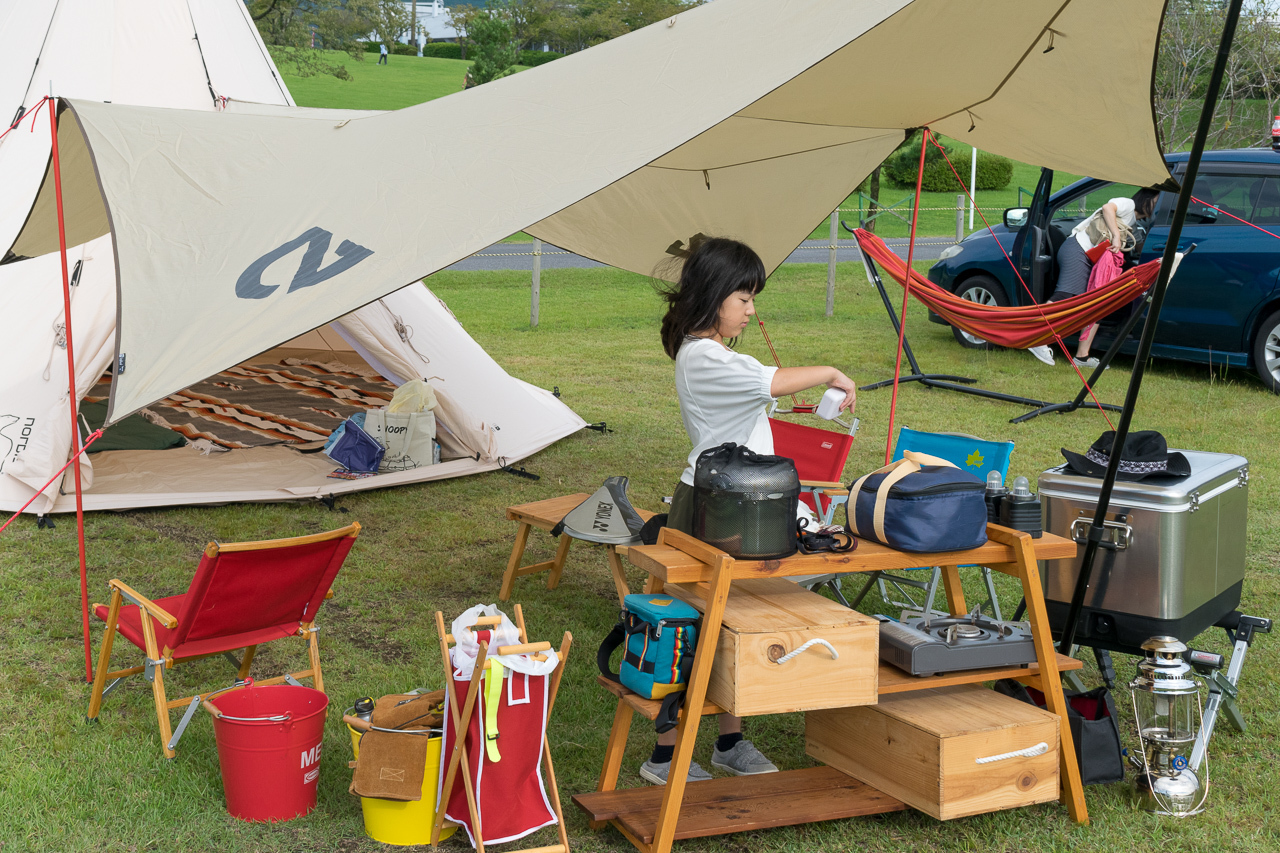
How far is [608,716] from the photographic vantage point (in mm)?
3352

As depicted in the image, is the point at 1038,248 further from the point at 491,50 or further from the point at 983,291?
the point at 491,50

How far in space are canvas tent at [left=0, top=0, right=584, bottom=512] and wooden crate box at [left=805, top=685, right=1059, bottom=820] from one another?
3.29m

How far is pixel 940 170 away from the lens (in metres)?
25.8

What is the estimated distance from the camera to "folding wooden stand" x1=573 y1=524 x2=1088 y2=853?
2.49m

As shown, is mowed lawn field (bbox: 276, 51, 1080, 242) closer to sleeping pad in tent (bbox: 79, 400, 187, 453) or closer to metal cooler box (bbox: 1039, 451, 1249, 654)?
sleeping pad in tent (bbox: 79, 400, 187, 453)

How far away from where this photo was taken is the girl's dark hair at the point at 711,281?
2.90 m

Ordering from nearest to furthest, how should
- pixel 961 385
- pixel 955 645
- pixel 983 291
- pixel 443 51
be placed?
pixel 955 645 → pixel 961 385 → pixel 983 291 → pixel 443 51

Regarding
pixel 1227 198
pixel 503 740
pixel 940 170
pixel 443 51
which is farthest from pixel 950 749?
pixel 443 51

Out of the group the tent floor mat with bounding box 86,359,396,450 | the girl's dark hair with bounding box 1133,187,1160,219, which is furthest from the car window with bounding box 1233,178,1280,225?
the tent floor mat with bounding box 86,359,396,450

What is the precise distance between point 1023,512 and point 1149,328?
551mm

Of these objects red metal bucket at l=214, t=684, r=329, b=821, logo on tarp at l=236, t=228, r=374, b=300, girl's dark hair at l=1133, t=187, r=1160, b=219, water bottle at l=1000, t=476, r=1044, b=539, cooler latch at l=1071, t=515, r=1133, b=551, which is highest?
girl's dark hair at l=1133, t=187, r=1160, b=219

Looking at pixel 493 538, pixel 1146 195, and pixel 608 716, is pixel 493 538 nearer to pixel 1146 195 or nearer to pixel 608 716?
pixel 608 716

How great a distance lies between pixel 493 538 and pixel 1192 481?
308 cm

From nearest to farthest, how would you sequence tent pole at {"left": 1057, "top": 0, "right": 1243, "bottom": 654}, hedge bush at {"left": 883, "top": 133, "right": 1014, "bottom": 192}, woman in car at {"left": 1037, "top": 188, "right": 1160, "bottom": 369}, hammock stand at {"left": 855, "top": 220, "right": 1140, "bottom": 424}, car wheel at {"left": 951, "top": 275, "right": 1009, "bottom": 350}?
tent pole at {"left": 1057, "top": 0, "right": 1243, "bottom": 654}
hammock stand at {"left": 855, "top": 220, "right": 1140, "bottom": 424}
woman in car at {"left": 1037, "top": 188, "right": 1160, "bottom": 369}
car wheel at {"left": 951, "top": 275, "right": 1009, "bottom": 350}
hedge bush at {"left": 883, "top": 133, "right": 1014, "bottom": 192}
